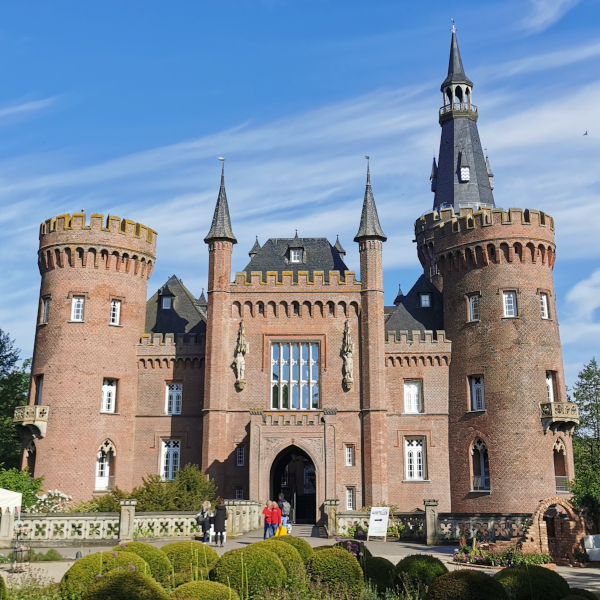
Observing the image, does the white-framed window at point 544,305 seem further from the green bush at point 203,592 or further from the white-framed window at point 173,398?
the green bush at point 203,592

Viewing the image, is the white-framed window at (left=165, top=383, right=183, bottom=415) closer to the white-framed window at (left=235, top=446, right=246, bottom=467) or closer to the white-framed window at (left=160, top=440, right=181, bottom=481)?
the white-framed window at (left=160, top=440, right=181, bottom=481)

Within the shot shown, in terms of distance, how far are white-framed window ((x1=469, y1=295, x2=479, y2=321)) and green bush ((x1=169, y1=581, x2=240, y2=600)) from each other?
29.3 metres

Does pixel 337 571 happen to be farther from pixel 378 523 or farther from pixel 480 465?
pixel 480 465

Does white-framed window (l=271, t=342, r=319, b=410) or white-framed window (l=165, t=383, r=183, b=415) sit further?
white-framed window (l=165, t=383, r=183, b=415)

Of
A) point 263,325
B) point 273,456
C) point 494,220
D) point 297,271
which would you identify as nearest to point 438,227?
point 494,220

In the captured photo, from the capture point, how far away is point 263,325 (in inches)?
1535

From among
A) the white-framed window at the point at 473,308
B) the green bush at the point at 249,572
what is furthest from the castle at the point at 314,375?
the green bush at the point at 249,572

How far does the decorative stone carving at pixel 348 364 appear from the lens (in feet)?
124

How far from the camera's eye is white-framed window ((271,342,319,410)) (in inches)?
1503

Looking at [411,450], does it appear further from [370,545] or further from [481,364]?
[370,545]

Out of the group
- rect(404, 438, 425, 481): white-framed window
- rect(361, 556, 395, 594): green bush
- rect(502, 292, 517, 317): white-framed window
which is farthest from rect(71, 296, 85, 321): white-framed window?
rect(361, 556, 395, 594): green bush

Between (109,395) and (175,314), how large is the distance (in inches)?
280

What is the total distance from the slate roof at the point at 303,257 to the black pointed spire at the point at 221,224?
2.43m

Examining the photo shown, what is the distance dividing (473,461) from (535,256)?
35.4 ft
